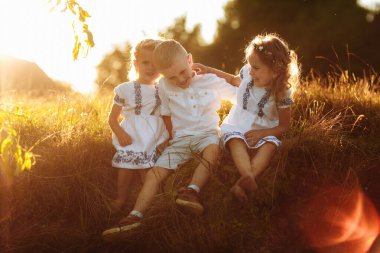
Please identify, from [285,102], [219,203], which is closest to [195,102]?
[285,102]

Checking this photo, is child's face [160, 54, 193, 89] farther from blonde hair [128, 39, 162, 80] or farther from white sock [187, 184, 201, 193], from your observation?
white sock [187, 184, 201, 193]

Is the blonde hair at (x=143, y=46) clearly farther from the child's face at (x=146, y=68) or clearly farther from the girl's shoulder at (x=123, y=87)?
the girl's shoulder at (x=123, y=87)

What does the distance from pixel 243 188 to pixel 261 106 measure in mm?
898

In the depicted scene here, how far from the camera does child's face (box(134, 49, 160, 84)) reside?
4.17 meters

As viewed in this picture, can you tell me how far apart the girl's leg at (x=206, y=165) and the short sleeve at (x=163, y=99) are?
0.57m

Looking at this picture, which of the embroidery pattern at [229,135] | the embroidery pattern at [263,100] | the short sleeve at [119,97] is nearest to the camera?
the embroidery pattern at [229,135]

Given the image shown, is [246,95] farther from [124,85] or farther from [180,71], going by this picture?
[124,85]

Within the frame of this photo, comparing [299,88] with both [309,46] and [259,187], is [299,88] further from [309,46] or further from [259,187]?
[309,46]

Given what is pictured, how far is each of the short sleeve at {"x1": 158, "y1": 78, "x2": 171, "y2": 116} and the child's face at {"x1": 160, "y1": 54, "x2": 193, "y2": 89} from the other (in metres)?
0.14

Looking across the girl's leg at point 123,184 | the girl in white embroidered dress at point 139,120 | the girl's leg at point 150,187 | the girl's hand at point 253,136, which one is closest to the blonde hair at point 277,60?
the girl's hand at point 253,136

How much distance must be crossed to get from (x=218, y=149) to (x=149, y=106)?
805mm

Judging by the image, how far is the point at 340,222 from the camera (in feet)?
11.3

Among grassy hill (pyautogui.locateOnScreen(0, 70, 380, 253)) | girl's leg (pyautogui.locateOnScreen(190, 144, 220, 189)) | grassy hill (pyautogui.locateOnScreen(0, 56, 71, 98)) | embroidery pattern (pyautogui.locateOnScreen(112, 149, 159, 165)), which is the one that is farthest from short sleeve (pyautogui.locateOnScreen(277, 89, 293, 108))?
grassy hill (pyautogui.locateOnScreen(0, 56, 71, 98))

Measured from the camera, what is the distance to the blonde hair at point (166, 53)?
3852mm
